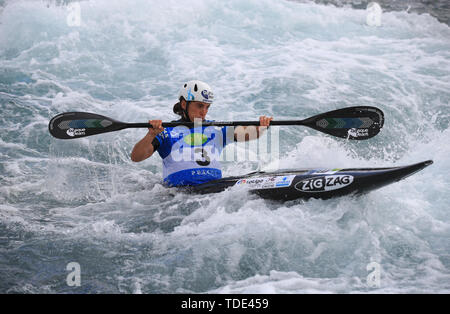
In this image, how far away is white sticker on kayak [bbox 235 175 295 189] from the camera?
16.0ft

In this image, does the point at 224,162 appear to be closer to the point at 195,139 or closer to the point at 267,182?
the point at 195,139

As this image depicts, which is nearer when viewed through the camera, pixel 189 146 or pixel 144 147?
pixel 144 147

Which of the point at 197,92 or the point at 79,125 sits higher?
the point at 197,92

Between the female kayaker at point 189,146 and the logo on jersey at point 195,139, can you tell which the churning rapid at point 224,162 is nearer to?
the female kayaker at point 189,146

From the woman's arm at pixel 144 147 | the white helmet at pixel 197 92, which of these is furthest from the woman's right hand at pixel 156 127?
the white helmet at pixel 197 92

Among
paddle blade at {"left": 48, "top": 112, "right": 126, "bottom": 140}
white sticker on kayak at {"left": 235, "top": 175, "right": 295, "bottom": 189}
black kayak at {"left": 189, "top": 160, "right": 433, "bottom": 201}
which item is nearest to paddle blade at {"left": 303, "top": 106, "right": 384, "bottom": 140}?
black kayak at {"left": 189, "top": 160, "right": 433, "bottom": 201}

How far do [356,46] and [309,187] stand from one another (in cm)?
724

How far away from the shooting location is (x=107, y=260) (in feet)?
13.6

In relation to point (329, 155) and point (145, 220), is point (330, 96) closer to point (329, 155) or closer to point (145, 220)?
point (329, 155)

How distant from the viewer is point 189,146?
5391 mm

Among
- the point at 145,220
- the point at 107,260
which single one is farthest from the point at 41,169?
the point at 107,260

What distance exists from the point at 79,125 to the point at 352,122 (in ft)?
9.35

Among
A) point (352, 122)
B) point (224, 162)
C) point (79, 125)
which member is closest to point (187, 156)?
point (79, 125)

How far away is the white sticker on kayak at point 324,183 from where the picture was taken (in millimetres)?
→ 4668
